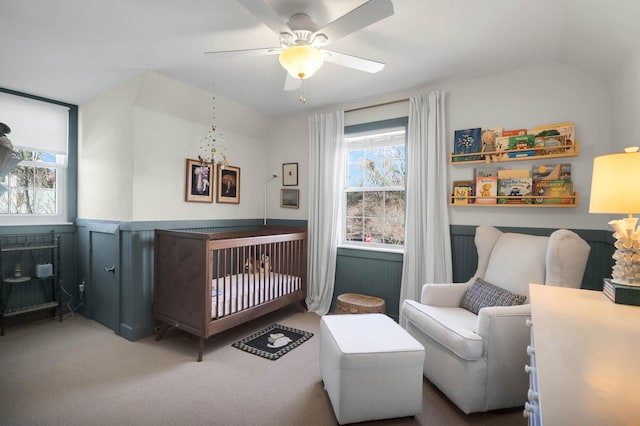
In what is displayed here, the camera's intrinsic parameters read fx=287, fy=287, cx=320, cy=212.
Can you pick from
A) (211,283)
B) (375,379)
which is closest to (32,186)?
(211,283)

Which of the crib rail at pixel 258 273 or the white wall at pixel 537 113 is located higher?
the white wall at pixel 537 113

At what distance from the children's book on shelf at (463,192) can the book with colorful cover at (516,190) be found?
22 centimetres

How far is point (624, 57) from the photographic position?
1742 mm

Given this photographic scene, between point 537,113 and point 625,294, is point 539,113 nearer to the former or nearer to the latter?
point 537,113

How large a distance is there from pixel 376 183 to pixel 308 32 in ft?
→ 5.96

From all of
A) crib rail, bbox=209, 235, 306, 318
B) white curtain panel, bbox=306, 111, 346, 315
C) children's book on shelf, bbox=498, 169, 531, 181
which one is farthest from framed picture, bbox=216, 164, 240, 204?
children's book on shelf, bbox=498, 169, 531, 181

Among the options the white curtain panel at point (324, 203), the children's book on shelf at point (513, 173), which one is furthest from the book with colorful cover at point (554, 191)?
the white curtain panel at point (324, 203)

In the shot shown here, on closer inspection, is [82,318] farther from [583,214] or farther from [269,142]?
[583,214]

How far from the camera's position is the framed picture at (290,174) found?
3650 mm

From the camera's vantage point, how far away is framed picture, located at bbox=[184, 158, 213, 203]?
3.02m

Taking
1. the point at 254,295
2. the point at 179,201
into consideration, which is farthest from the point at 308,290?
the point at 179,201

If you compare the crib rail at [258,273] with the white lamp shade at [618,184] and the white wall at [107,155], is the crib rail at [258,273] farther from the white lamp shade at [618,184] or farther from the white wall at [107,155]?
the white lamp shade at [618,184]

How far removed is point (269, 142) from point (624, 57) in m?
3.35

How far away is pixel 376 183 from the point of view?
3.19 m
